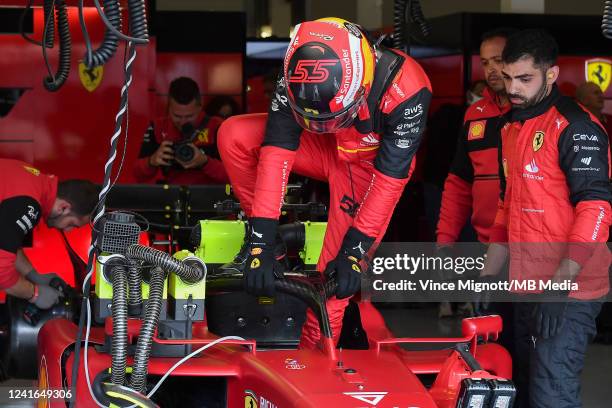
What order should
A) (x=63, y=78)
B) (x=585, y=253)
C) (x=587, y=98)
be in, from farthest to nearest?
(x=587, y=98) < (x=63, y=78) < (x=585, y=253)

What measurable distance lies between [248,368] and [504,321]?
137 centimetres

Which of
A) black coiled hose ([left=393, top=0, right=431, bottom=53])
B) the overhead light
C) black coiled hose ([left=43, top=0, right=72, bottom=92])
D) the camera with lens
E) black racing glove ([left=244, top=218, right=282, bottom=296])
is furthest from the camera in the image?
the overhead light

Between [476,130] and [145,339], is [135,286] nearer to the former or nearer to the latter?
[145,339]

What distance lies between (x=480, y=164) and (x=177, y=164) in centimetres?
235

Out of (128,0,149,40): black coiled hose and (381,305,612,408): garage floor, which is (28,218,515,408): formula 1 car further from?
(381,305,612,408): garage floor

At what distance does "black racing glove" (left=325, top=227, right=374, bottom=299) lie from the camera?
12.4 ft

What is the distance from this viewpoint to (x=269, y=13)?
73.6 ft

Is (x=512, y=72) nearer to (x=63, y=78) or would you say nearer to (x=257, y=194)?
(x=257, y=194)

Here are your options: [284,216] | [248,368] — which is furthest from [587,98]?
[248,368]

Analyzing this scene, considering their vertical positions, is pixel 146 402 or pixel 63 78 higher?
pixel 63 78

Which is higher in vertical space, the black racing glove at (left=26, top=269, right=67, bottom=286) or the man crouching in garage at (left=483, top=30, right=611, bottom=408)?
→ the man crouching in garage at (left=483, top=30, right=611, bottom=408)

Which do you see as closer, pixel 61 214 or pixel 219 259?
pixel 219 259

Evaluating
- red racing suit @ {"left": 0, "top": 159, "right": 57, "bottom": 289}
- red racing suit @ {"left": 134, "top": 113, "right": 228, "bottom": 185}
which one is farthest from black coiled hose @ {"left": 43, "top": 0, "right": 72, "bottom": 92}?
red racing suit @ {"left": 134, "top": 113, "right": 228, "bottom": 185}

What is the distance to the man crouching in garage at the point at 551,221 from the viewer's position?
3775 millimetres
